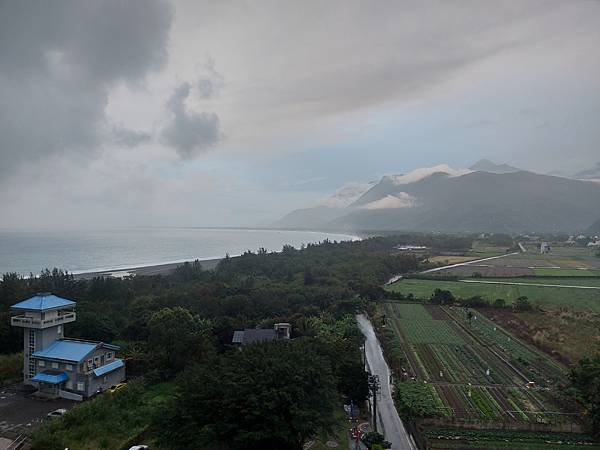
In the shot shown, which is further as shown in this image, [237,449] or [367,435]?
[367,435]

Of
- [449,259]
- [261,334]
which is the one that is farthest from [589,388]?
[449,259]

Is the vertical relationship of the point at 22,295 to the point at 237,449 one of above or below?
above

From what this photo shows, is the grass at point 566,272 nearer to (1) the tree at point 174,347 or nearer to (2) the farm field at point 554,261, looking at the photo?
(2) the farm field at point 554,261

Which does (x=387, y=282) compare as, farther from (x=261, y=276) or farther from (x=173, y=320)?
(x=173, y=320)

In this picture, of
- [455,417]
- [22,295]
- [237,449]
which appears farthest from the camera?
[22,295]

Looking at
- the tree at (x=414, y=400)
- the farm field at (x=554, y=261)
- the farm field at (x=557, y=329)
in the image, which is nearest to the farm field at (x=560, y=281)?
the farm field at (x=554, y=261)

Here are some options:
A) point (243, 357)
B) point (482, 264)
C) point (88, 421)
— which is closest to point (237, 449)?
point (243, 357)

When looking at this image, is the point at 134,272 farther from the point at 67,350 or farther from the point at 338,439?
the point at 338,439
